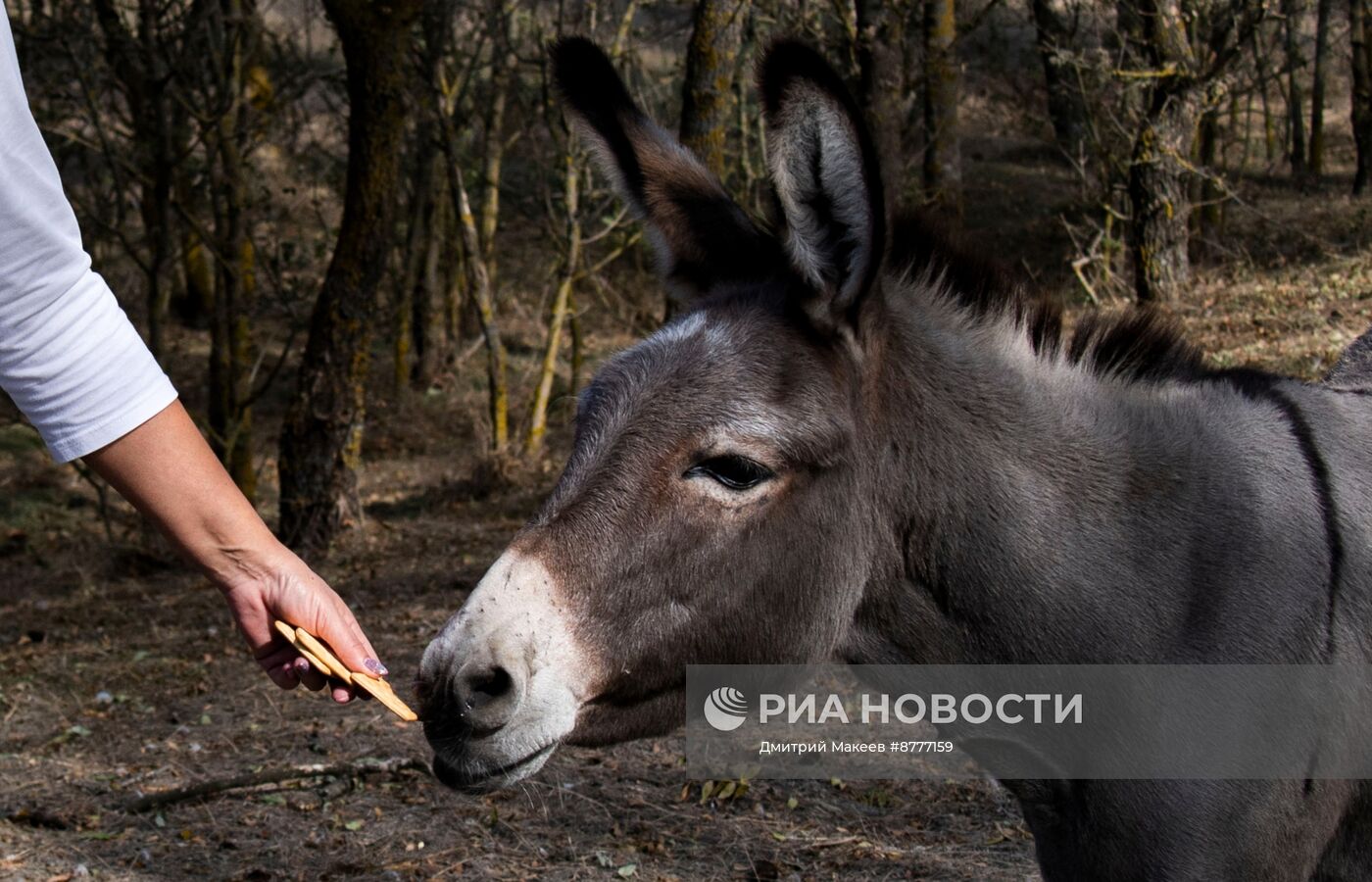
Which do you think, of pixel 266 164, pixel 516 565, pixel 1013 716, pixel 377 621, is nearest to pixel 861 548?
pixel 1013 716

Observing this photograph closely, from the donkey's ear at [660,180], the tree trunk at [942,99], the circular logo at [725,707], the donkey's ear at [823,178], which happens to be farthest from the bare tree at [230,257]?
the donkey's ear at [823,178]

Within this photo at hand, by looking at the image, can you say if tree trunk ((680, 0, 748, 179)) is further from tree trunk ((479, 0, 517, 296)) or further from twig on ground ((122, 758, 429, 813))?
tree trunk ((479, 0, 517, 296))

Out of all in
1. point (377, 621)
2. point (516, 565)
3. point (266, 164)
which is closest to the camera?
point (516, 565)

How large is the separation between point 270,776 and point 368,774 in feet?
1.27

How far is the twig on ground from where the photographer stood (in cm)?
493

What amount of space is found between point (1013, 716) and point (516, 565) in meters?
1.07

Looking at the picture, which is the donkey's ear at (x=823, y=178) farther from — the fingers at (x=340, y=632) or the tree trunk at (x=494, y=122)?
the tree trunk at (x=494, y=122)

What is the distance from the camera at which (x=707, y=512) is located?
2330 mm

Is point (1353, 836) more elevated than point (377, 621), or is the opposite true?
point (1353, 836)

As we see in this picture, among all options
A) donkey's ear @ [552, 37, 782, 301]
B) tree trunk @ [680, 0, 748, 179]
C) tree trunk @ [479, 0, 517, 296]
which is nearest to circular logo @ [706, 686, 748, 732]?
donkey's ear @ [552, 37, 782, 301]

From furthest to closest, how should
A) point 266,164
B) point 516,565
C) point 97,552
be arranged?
1. point 266,164
2. point 97,552
3. point 516,565

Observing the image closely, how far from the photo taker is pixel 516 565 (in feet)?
7.33

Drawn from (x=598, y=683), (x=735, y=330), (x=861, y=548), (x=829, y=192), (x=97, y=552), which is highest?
(x=829, y=192)

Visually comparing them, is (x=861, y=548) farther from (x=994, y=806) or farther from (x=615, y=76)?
(x=994, y=806)
